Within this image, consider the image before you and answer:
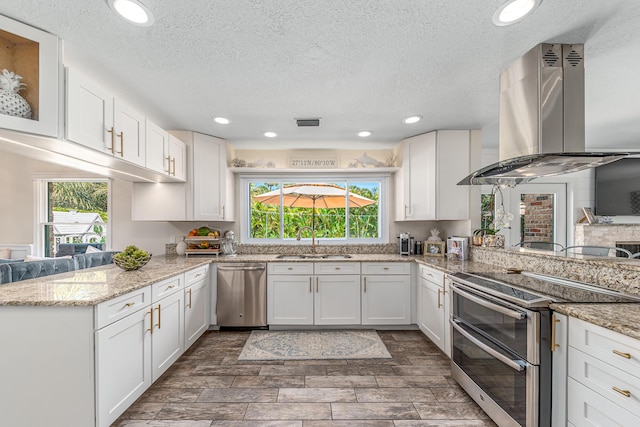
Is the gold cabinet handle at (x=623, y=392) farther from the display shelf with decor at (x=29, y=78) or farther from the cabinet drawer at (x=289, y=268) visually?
the display shelf with decor at (x=29, y=78)

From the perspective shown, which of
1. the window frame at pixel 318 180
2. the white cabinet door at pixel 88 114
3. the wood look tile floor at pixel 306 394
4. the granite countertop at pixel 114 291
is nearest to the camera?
the granite countertop at pixel 114 291

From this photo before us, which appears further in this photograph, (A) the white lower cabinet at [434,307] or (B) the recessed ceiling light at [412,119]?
(B) the recessed ceiling light at [412,119]

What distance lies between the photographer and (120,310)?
1.76 meters

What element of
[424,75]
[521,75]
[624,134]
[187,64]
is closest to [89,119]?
[187,64]

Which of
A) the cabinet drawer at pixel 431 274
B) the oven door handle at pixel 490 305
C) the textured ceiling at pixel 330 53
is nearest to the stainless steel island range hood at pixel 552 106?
the textured ceiling at pixel 330 53

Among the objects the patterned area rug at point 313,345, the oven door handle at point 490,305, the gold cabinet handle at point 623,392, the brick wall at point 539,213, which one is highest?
the brick wall at point 539,213

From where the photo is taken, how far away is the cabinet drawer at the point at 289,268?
3371 millimetres

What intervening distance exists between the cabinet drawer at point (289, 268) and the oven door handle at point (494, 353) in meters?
1.64

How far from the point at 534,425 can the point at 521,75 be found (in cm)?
201

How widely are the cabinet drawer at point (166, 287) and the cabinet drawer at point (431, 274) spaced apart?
245cm

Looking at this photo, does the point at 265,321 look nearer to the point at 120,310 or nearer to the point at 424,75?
the point at 120,310

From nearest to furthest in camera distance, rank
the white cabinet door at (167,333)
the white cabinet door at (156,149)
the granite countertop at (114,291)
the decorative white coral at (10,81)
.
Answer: the granite countertop at (114,291) → the decorative white coral at (10,81) → the white cabinet door at (167,333) → the white cabinet door at (156,149)

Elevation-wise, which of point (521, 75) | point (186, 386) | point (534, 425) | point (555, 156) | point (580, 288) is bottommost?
point (186, 386)

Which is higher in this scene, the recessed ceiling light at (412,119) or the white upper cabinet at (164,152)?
the recessed ceiling light at (412,119)
